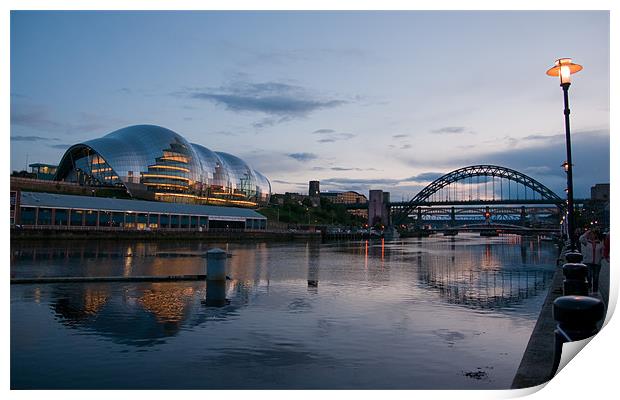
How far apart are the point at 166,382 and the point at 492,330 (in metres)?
7.73

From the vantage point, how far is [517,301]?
1748 centimetres

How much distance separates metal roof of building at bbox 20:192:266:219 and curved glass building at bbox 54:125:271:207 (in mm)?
14903

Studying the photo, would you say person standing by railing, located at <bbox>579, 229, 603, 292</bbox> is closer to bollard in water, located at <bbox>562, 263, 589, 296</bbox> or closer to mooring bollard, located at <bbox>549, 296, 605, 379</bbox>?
bollard in water, located at <bbox>562, 263, 589, 296</bbox>

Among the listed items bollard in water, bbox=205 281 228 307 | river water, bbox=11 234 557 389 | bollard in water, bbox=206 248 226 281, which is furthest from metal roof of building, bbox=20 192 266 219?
bollard in water, bbox=205 281 228 307

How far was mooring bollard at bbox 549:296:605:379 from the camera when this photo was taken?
6738 millimetres

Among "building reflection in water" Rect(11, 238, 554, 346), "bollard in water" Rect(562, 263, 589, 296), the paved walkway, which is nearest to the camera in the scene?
the paved walkway

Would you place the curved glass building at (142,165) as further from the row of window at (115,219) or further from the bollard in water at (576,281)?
the bollard in water at (576,281)

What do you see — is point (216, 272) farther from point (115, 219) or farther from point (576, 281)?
point (115, 219)

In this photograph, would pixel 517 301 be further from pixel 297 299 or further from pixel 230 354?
pixel 230 354

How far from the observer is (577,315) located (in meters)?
6.78

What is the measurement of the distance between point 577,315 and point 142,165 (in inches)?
4216

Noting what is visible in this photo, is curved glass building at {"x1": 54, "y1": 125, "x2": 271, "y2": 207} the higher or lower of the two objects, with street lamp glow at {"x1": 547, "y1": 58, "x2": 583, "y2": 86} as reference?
higher

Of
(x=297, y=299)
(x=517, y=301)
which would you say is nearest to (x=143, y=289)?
(x=297, y=299)

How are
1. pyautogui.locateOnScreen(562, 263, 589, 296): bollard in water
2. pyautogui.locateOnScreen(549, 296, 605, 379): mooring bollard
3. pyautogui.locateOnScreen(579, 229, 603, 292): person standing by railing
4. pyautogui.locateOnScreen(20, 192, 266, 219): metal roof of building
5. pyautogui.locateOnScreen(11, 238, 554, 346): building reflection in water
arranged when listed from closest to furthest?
pyautogui.locateOnScreen(549, 296, 605, 379): mooring bollard → pyautogui.locateOnScreen(562, 263, 589, 296): bollard in water → pyautogui.locateOnScreen(11, 238, 554, 346): building reflection in water → pyautogui.locateOnScreen(579, 229, 603, 292): person standing by railing → pyautogui.locateOnScreen(20, 192, 266, 219): metal roof of building
